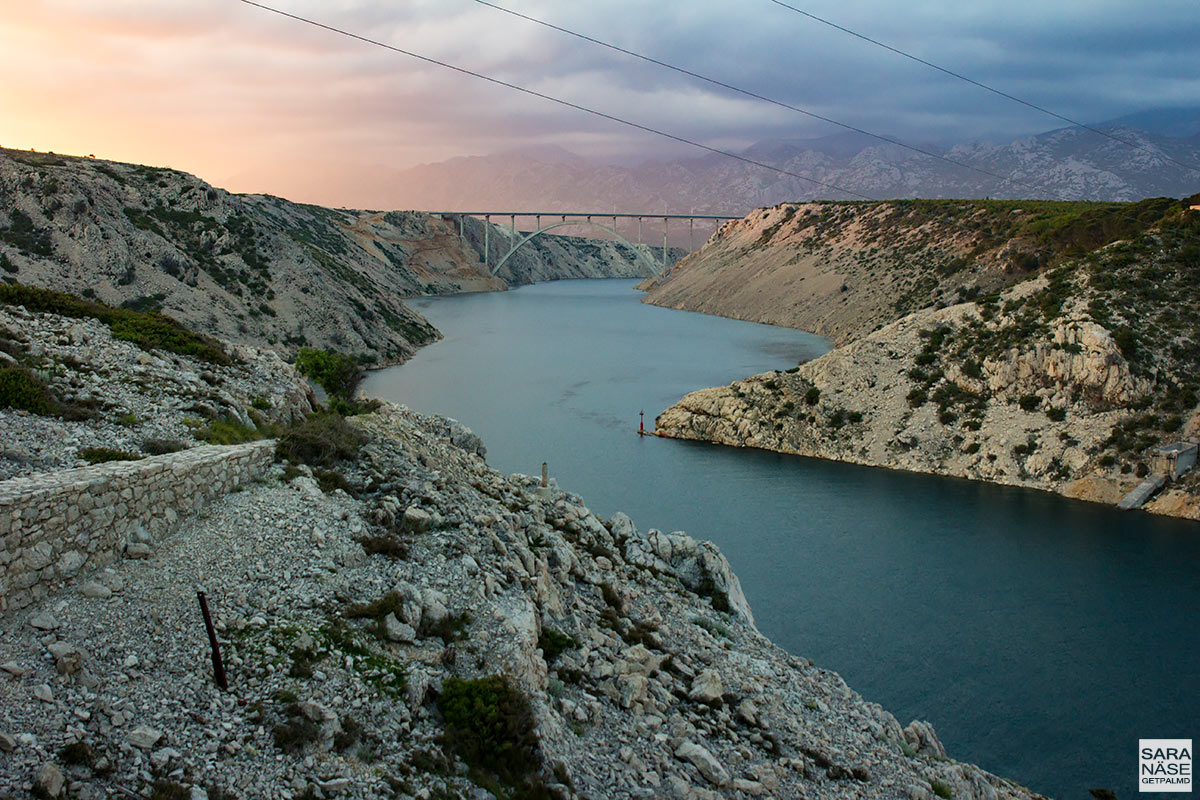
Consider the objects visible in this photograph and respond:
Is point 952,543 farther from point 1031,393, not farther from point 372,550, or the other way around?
point 372,550

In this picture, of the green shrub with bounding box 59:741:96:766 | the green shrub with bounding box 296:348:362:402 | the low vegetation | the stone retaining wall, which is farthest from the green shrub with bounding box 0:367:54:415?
the green shrub with bounding box 296:348:362:402

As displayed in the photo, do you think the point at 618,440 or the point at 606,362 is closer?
the point at 618,440

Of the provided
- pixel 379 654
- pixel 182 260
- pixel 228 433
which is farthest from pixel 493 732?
pixel 182 260

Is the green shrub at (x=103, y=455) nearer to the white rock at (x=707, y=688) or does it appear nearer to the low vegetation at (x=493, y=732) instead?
the low vegetation at (x=493, y=732)

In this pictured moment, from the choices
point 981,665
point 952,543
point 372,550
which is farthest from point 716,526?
point 372,550

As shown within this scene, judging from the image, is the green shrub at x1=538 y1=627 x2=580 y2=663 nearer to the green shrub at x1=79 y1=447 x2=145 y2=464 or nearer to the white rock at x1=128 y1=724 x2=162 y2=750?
the white rock at x1=128 y1=724 x2=162 y2=750

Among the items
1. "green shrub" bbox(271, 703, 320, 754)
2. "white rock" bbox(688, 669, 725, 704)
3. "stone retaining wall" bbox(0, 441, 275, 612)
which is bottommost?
"white rock" bbox(688, 669, 725, 704)

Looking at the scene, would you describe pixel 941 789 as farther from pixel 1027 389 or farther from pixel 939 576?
pixel 1027 389
